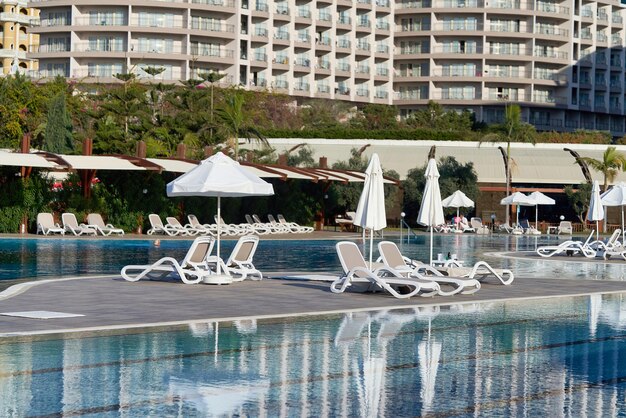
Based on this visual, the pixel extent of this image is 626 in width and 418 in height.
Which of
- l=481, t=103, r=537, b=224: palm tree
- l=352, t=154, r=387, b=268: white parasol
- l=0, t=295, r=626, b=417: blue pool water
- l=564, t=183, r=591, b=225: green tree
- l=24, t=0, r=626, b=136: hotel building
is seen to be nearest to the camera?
l=0, t=295, r=626, b=417: blue pool water

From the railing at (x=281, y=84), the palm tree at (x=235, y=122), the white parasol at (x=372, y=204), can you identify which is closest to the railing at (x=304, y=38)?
the railing at (x=281, y=84)

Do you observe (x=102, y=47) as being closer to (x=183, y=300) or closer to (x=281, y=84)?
(x=281, y=84)

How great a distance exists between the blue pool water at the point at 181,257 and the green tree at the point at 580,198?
21.0 metres

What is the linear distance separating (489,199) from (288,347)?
48.5 meters

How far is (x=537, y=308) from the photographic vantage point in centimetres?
1619

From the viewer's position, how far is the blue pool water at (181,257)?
2267 centimetres

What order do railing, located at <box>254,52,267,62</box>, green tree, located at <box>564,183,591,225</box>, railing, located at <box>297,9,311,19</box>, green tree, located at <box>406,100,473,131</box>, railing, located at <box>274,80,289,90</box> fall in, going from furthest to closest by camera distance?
1. railing, located at <box>297,9,311,19</box>
2. railing, located at <box>274,80,289,90</box>
3. railing, located at <box>254,52,267,62</box>
4. green tree, located at <box>406,100,473,131</box>
5. green tree, located at <box>564,183,591,225</box>

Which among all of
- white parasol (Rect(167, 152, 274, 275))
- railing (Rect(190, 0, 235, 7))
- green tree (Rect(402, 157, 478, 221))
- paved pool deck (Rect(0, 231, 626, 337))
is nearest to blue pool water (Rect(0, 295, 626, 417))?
paved pool deck (Rect(0, 231, 626, 337))

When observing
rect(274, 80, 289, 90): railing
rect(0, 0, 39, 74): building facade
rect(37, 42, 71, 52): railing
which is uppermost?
rect(0, 0, 39, 74): building facade

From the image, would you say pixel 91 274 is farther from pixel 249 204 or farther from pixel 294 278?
pixel 249 204

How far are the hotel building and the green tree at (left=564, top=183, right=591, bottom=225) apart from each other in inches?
1366

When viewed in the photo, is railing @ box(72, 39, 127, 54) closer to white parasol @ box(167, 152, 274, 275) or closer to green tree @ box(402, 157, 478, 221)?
green tree @ box(402, 157, 478, 221)

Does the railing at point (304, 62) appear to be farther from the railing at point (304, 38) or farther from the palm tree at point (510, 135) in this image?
the palm tree at point (510, 135)

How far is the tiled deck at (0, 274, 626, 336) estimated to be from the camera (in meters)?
13.3
